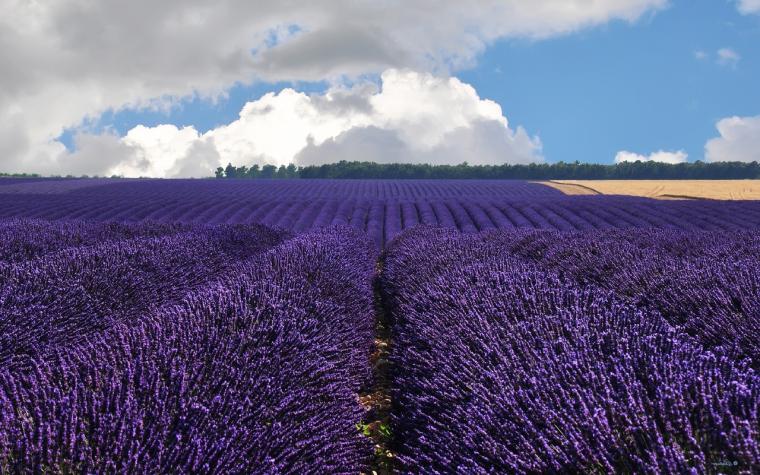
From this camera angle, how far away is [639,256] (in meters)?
5.58

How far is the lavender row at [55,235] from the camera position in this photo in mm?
7016

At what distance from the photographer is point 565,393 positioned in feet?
6.74

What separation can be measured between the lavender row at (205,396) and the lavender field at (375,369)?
0.03ft

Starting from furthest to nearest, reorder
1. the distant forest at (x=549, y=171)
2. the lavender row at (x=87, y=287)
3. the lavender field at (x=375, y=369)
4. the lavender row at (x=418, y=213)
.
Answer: the distant forest at (x=549, y=171), the lavender row at (x=418, y=213), the lavender row at (x=87, y=287), the lavender field at (x=375, y=369)

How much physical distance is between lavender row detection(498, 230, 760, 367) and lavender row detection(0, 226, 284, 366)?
3745mm

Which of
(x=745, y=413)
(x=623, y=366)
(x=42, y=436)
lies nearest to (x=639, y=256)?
(x=623, y=366)

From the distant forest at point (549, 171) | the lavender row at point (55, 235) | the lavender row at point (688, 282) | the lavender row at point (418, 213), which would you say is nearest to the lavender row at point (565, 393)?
the lavender row at point (688, 282)

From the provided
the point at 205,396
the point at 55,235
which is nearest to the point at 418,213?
the point at 55,235

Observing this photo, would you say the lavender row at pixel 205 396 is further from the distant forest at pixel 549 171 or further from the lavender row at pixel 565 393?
the distant forest at pixel 549 171

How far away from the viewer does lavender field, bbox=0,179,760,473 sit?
187 centimetres

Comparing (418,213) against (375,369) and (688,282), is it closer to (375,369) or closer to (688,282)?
(375,369)

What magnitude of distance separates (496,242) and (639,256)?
2.95 m

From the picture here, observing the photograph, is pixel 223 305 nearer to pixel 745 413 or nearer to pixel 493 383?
pixel 493 383

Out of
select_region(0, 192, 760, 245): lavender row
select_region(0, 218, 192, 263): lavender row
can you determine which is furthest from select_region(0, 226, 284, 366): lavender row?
select_region(0, 192, 760, 245): lavender row
